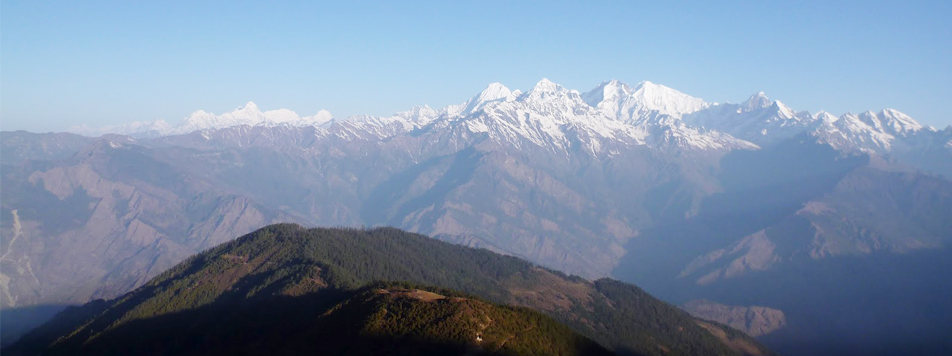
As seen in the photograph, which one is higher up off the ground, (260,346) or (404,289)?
(404,289)

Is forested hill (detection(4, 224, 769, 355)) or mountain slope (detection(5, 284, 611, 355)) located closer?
mountain slope (detection(5, 284, 611, 355))

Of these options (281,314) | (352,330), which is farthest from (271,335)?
(352,330)

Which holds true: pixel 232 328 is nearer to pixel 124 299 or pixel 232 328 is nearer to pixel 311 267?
pixel 311 267

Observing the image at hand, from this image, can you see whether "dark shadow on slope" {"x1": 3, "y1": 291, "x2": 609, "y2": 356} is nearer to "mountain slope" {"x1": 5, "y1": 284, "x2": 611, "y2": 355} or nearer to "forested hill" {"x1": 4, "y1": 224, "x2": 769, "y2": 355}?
"mountain slope" {"x1": 5, "y1": 284, "x2": 611, "y2": 355}

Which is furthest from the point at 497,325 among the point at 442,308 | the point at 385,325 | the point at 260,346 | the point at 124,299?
the point at 124,299

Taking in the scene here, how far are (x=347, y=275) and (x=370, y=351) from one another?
3295 inches

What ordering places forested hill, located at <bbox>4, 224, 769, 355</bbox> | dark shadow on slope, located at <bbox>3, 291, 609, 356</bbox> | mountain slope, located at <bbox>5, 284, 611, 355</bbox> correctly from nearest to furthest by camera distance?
dark shadow on slope, located at <bbox>3, 291, 609, 356</bbox>, mountain slope, located at <bbox>5, 284, 611, 355</bbox>, forested hill, located at <bbox>4, 224, 769, 355</bbox>

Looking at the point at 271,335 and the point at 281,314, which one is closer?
the point at 271,335

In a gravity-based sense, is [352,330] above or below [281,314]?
above

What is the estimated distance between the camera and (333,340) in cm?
11575

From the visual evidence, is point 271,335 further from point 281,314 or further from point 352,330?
point 352,330

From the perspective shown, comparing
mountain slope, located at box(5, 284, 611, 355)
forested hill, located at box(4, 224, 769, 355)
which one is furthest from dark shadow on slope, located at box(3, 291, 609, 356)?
forested hill, located at box(4, 224, 769, 355)

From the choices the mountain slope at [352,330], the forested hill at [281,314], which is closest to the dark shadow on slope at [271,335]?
the mountain slope at [352,330]

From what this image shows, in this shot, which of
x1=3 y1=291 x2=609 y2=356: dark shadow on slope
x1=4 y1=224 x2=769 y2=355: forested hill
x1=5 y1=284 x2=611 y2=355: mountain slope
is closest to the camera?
x1=3 y1=291 x2=609 y2=356: dark shadow on slope
